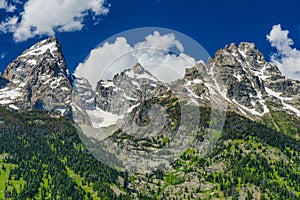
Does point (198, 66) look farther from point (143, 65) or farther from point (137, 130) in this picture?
point (137, 130)

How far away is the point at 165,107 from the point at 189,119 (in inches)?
194

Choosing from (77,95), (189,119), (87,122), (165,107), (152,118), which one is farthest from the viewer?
(77,95)

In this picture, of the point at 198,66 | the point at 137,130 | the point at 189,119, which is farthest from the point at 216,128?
the point at 137,130

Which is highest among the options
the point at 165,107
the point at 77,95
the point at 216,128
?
the point at 77,95

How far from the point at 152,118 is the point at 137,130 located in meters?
2.65

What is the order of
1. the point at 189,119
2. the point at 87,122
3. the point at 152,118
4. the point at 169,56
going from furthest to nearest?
the point at 87,122
the point at 152,118
the point at 189,119
the point at 169,56

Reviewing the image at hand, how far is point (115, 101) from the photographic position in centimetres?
4184

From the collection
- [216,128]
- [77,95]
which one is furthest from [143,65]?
[77,95]

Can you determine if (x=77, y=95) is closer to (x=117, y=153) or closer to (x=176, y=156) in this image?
(x=117, y=153)

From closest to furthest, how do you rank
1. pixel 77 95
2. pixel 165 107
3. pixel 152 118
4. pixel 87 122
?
pixel 165 107 < pixel 152 118 < pixel 87 122 < pixel 77 95

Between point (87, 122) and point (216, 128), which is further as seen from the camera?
point (87, 122)

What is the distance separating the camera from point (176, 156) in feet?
136

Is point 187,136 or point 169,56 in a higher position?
point 169,56

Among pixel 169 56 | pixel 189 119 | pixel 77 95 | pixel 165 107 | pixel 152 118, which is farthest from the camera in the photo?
pixel 77 95
